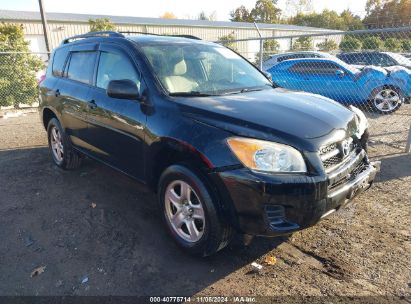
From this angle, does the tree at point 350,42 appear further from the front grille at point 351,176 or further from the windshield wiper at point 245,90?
the front grille at point 351,176

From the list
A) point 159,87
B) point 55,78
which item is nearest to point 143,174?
→ point 159,87

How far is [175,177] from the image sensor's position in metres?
2.92

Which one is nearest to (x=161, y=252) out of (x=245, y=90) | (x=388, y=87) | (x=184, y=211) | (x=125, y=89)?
(x=184, y=211)

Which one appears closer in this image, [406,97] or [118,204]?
[118,204]

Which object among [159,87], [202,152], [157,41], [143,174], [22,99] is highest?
[157,41]

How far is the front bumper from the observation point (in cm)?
241

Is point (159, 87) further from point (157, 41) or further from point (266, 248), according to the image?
point (266, 248)

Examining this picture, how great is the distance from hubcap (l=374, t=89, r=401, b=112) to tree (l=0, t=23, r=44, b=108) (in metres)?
10.9

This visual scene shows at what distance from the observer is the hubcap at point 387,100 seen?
8.70m

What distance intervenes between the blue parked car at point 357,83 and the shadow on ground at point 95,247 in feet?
21.5

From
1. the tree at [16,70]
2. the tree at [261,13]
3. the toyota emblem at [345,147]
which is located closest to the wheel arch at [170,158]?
the toyota emblem at [345,147]

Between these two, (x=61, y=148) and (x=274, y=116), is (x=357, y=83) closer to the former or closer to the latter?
(x=274, y=116)

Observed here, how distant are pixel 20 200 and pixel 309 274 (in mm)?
3510

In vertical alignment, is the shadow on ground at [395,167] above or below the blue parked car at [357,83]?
below
